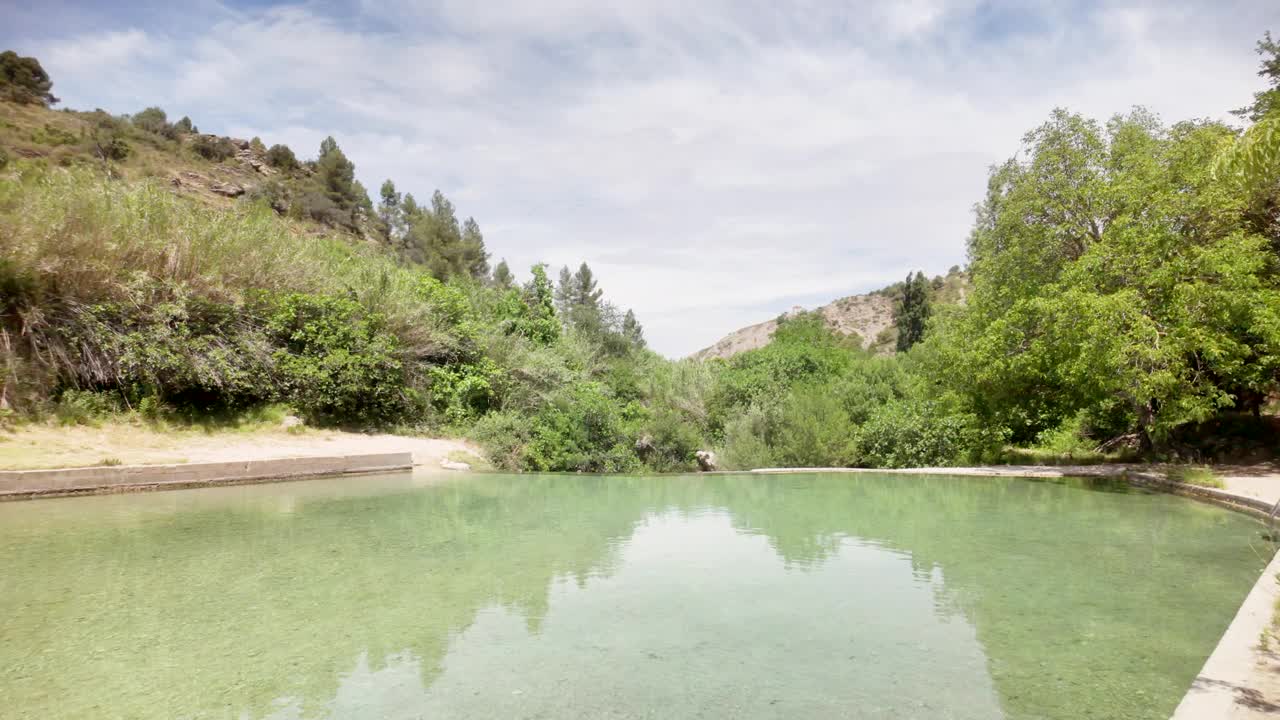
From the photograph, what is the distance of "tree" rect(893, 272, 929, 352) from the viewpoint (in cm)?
5303

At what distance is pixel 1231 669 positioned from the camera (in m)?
3.61

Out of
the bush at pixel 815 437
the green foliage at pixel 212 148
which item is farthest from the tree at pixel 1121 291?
the green foliage at pixel 212 148

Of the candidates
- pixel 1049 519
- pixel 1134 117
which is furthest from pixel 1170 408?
pixel 1134 117

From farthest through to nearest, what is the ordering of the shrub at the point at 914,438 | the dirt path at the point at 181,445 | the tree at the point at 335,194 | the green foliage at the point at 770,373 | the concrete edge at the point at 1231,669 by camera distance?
the tree at the point at 335,194 → the green foliage at the point at 770,373 → the shrub at the point at 914,438 → the dirt path at the point at 181,445 → the concrete edge at the point at 1231,669

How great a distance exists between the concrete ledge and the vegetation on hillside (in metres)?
3.95

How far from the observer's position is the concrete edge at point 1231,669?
314 cm

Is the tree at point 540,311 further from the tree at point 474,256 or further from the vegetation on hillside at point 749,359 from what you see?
the tree at point 474,256

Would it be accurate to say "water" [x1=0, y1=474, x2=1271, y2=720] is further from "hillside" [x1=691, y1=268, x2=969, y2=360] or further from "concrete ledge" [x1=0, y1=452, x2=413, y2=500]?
"hillside" [x1=691, y1=268, x2=969, y2=360]

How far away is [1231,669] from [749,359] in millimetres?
22837

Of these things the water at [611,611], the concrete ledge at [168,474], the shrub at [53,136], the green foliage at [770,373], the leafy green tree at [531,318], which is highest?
→ the shrub at [53,136]

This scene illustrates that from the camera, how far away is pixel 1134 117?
16047 mm

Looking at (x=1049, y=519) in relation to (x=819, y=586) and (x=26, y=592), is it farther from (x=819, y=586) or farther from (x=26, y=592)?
(x=26, y=592)

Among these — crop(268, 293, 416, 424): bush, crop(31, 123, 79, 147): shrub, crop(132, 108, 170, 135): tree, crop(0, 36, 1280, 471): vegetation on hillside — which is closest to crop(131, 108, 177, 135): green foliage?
crop(132, 108, 170, 135): tree

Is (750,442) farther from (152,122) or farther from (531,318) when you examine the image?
(152,122)
